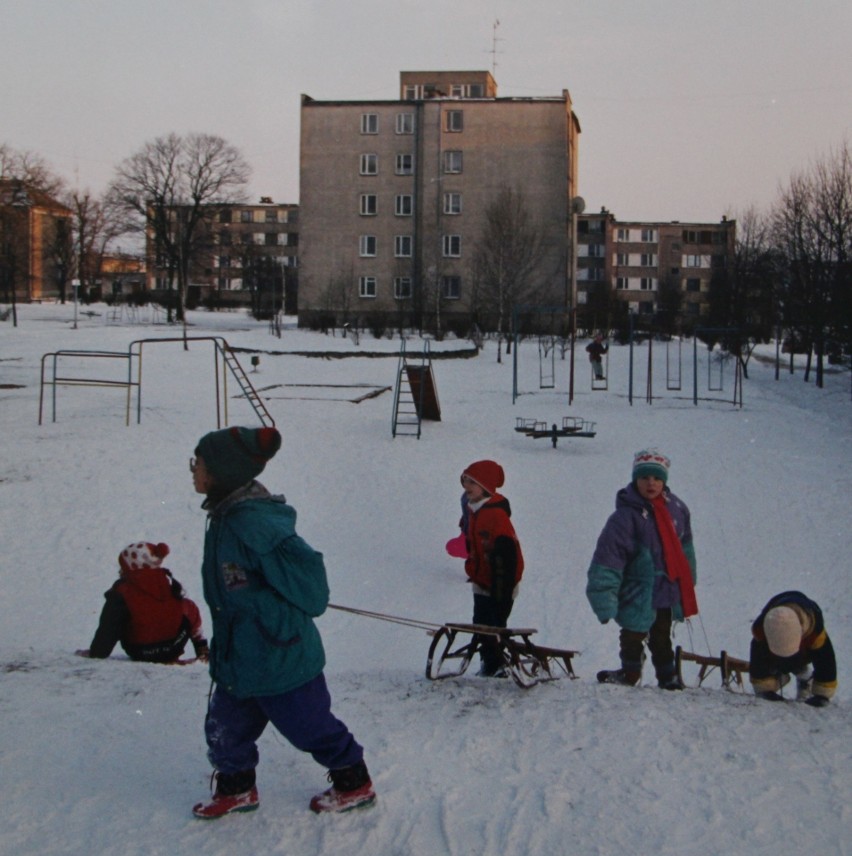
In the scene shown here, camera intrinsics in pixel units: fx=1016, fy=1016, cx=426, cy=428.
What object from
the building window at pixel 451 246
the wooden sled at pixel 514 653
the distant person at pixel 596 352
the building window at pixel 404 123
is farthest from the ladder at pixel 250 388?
the building window at pixel 404 123

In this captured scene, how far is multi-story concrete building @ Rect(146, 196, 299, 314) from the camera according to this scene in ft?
206

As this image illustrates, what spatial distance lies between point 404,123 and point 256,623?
5346cm

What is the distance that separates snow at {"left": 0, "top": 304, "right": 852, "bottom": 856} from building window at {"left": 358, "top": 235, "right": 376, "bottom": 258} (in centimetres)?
3119

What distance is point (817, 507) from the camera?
13023 millimetres

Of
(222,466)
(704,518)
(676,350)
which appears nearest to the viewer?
(222,466)

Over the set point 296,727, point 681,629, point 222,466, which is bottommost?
point 681,629

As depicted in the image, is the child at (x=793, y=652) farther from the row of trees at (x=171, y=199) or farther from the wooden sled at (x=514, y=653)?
the row of trees at (x=171, y=199)

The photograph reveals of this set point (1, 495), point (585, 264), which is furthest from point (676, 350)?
point (585, 264)

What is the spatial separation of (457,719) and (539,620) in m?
4.02

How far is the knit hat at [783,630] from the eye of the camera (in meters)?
5.14

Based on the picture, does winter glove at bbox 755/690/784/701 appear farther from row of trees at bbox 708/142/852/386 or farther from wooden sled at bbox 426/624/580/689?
row of trees at bbox 708/142/852/386

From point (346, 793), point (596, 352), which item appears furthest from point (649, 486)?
point (596, 352)

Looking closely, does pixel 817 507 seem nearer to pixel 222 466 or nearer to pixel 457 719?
pixel 457 719

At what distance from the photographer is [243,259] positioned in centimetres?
7769
